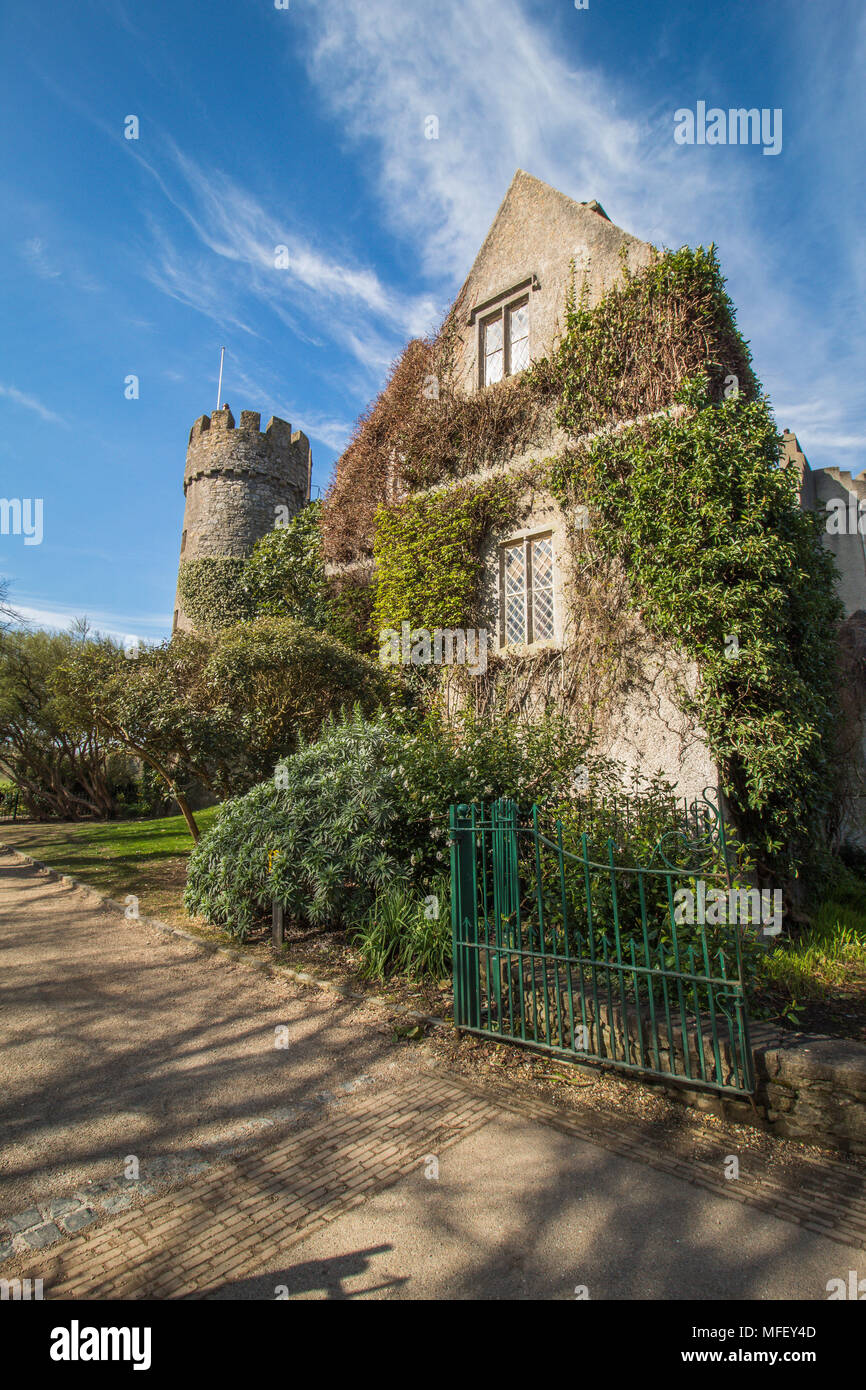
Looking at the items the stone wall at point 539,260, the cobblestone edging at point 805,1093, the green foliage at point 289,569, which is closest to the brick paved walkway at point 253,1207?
the cobblestone edging at point 805,1093

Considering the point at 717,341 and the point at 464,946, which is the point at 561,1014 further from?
the point at 717,341

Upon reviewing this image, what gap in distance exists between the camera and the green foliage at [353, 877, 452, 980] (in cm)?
628

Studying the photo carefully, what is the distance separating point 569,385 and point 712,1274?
405 inches

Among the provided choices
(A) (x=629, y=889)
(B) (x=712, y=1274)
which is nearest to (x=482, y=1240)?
(B) (x=712, y=1274)

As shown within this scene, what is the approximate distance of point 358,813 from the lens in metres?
7.08

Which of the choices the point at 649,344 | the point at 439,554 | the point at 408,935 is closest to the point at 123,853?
the point at 439,554

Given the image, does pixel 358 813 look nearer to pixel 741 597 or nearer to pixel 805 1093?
pixel 805 1093

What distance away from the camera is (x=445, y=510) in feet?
37.7

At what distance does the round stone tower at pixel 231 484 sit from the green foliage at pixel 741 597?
60.0 feet

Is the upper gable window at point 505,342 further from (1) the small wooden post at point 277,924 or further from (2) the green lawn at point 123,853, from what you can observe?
(2) the green lawn at point 123,853

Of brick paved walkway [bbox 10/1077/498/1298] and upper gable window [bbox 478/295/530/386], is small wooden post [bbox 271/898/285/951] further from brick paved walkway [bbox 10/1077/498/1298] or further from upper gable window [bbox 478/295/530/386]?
upper gable window [bbox 478/295/530/386]

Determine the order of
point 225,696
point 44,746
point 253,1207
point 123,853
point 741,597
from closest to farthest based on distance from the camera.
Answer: point 253,1207
point 741,597
point 225,696
point 123,853
point 44,746

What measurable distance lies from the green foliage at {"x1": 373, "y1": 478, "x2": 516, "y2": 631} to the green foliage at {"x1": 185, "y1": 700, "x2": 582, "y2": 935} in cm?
335

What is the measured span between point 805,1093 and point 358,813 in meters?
4.43
